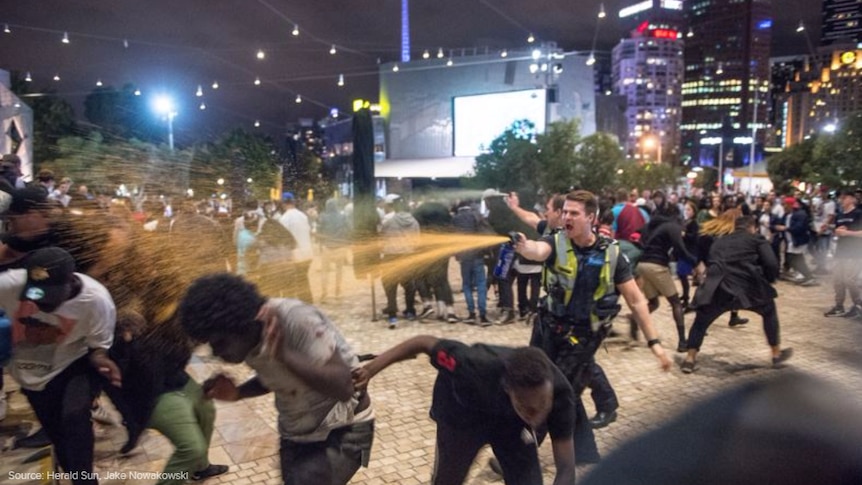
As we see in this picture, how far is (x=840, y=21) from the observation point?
26359mm

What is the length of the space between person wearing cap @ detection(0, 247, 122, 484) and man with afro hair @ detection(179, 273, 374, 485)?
39.4 inches

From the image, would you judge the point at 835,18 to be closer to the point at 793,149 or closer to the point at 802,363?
the point at 793,149

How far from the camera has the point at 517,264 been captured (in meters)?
8.84

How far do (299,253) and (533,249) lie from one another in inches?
206

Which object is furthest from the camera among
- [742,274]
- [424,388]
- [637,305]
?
[742,274]

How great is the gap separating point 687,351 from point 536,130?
34.6 meters

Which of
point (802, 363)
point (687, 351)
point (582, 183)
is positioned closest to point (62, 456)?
point (687, 351)

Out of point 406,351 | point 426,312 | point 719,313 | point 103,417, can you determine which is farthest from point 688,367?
point 103,417

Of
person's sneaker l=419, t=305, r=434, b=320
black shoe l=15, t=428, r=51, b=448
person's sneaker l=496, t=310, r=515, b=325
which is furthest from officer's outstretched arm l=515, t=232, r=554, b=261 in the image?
person's sneaker l=419, t=305, r=434, b=320

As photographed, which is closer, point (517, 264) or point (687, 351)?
point (687, 351)

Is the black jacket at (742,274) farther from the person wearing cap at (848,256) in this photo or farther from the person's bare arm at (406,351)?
the person's bare arm at (406,351)

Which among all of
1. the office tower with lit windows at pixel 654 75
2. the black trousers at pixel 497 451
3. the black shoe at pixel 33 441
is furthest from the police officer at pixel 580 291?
the office tower with lit windows at pixel 654 75

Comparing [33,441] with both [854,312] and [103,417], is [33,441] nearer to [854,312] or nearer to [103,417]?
[103,417]

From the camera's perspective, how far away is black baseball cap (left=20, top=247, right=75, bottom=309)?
10.4 ft
